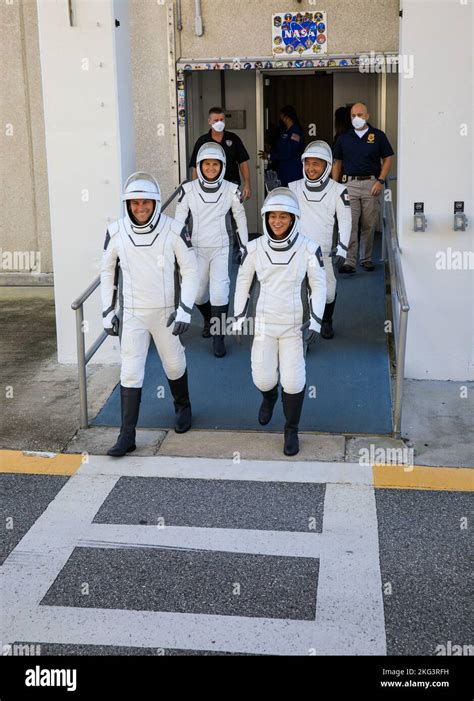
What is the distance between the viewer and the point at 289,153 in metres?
12.3

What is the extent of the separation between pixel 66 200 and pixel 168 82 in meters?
2.11

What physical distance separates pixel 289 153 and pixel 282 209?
543 cm

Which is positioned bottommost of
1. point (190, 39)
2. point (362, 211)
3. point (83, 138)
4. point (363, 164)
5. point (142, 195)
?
point (362, 211)

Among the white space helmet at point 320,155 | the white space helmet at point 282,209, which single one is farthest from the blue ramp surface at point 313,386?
the white space helmet at point 282,209

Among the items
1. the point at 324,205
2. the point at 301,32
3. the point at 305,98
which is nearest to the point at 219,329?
the point at 324,205

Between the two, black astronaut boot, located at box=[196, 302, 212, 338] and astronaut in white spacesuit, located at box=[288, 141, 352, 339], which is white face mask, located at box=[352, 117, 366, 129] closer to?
astronaut in white spacesuit, located at box=[288, 141, 352, 339]

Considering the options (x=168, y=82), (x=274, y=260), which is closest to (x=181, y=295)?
(x=274, y=260)

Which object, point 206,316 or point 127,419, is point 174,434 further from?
point 206,316

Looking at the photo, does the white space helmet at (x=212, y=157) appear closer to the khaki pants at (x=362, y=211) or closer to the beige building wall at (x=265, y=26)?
the khaki pants at (x=362, y=211)

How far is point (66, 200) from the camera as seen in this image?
9547 mm

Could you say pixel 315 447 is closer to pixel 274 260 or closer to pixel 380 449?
pixel 380 449

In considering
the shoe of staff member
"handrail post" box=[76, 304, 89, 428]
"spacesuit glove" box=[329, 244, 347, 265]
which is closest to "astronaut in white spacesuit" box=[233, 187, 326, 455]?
"handrail post" box=[76, 304, 89, 428]

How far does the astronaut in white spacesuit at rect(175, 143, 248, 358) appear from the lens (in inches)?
354
